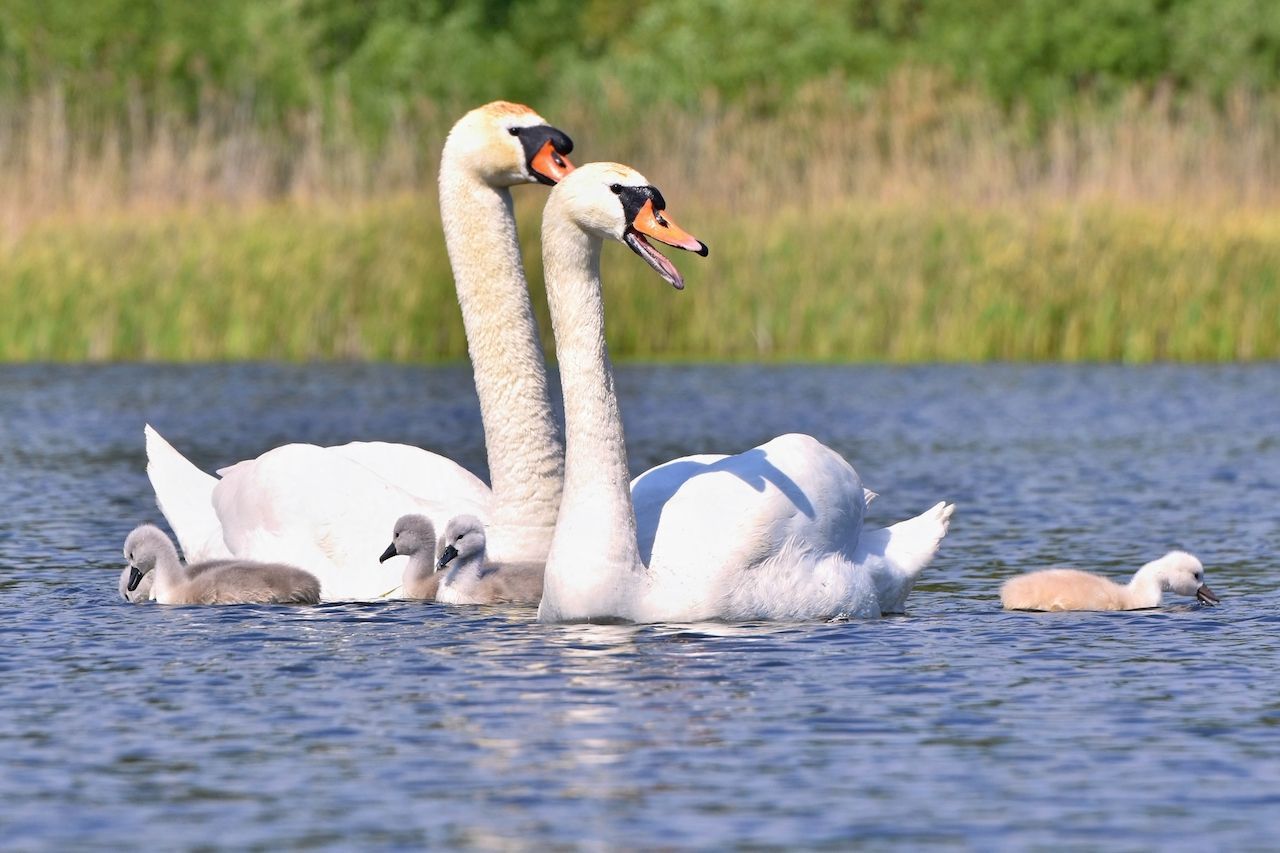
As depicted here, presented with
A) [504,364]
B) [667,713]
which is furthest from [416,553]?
[667,713]

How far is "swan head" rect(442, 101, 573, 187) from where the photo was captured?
37.6ft

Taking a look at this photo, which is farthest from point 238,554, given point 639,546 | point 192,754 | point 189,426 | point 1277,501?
point 189,426

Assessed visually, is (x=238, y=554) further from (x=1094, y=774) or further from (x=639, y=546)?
(x=1094, y=774)

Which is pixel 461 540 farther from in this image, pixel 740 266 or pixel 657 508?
pixel 740 266

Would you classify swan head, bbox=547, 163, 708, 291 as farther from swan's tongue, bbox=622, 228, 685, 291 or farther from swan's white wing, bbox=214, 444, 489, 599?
swan's white wing, bbox=214, 444, 489, 599

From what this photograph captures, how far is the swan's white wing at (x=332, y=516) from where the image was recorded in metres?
11.0

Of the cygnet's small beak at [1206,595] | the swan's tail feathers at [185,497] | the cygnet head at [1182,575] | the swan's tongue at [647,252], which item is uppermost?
the swan's tongue at [647,252]

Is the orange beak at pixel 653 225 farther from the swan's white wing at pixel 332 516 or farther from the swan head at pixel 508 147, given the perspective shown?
the swan's white wing at pixel 332 516

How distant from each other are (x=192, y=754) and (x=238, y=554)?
142 inches

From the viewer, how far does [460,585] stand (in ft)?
35.3

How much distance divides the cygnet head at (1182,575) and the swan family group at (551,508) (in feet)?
0.03

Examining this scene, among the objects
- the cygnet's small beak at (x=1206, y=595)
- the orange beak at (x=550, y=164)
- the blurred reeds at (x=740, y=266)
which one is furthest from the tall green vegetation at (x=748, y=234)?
the cygnet's small beak at (x=1206, y=595)

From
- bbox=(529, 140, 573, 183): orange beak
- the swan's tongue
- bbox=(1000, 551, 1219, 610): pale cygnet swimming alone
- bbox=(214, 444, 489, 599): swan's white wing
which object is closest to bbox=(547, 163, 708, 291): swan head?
the swan's tongue

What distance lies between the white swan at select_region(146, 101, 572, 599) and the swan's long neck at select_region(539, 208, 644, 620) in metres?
0.93
